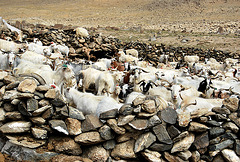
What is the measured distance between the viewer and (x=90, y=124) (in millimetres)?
5133

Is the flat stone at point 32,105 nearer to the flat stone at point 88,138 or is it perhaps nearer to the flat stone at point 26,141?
the flat stone at point 26,141

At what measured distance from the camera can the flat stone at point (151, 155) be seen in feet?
16.2

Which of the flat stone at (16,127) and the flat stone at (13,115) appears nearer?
the flat stone at (16,127)

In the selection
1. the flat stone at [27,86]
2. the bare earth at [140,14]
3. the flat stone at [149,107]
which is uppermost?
the bare earth at [140,14]

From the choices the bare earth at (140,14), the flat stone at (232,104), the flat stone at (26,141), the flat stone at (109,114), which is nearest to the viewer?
the flat stone at (26,141)

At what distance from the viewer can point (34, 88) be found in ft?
→ 17.2

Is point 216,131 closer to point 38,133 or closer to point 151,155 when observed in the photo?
point 151,155

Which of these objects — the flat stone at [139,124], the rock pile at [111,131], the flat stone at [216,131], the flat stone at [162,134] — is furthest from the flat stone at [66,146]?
the flat stone at [216,131]

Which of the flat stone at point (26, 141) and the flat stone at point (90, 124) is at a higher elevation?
the flat stone at point (90, 124)

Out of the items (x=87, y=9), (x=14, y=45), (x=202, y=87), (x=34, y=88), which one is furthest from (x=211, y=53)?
(x=87, y=9)

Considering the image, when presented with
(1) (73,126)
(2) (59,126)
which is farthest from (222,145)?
(2) (59,126)

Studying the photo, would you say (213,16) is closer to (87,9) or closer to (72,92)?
(87,9)

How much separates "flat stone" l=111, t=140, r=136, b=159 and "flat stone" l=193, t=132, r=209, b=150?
4.99 feet

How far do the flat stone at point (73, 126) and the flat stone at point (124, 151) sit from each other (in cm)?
97
